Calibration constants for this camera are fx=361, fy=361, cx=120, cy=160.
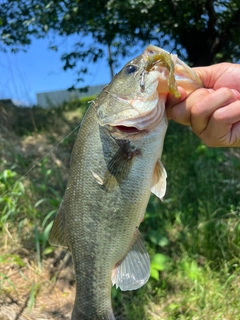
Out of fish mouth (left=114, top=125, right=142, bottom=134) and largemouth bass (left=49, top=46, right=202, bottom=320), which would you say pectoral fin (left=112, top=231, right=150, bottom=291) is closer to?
largemouth bass (left=49, top=46, right=202, bottom=320)

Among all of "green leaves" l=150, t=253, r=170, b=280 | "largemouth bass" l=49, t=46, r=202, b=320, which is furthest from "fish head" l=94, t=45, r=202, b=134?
"green leaves" l=150, t=253, r=170, b=280

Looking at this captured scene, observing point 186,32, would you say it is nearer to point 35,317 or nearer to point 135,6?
point 135,6

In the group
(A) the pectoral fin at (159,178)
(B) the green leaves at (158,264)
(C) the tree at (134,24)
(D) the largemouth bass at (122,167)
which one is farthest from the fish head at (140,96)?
(C) the tree at (134,24)

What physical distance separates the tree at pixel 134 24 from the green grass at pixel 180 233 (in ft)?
6.99

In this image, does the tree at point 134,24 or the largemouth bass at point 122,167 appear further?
the tree at point 134,24

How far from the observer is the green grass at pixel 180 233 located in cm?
288

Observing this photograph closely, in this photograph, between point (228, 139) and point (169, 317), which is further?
point (169, 317)

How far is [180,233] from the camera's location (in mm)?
3619

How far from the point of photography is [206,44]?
670cm

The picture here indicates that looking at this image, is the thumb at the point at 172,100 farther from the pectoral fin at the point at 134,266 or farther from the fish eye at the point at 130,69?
the pectoral fin at the point at 134,266

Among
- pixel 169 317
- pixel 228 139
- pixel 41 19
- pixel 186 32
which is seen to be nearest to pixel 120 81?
pixel 228 139

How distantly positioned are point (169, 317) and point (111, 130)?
1.78 metres

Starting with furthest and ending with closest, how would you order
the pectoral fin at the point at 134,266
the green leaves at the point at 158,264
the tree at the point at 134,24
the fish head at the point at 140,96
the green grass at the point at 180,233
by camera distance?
the tree at the point at 134,24 → the green leaves at the point at 158,264 → the green grass at the point at 180,233 → the pectoral fin at the point at 134,266 → the fish head at the point at 140,96

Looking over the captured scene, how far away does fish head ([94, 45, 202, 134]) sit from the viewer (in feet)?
5.38
